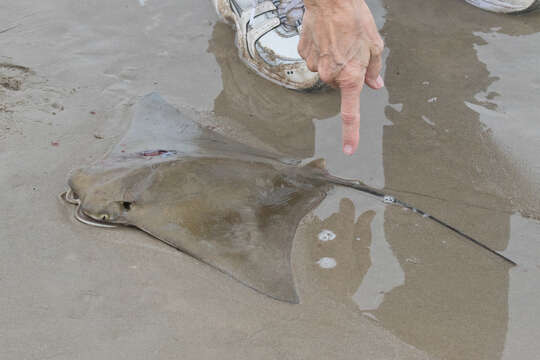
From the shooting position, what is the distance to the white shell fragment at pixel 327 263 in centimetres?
256

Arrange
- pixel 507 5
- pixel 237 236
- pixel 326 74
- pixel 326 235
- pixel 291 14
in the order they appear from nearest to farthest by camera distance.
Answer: pixel 326 74
pixel 237 236
pixel 326 235
pixel 291 14
pixel 507 5

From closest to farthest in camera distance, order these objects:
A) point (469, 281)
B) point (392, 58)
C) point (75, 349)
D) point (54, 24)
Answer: point (75, 349) < point (469, 281) < point (392, 58) < point (54, 24)

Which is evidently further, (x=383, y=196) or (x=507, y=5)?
(x=507, y=5)

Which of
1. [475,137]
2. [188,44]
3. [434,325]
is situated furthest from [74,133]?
[475,137]

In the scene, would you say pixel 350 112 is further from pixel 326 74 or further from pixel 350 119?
pixel 326 74

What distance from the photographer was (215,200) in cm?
262

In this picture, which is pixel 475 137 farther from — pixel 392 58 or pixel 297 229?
pixel 297 229

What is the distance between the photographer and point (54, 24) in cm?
450

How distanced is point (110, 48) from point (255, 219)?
2626 millimetres

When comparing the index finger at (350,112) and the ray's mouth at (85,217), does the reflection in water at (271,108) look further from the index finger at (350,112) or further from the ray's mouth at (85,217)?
the ray's mouth at (85,217)

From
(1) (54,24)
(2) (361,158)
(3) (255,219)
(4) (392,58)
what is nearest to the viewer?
(3) (255,219)

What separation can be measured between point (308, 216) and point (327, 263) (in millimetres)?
374

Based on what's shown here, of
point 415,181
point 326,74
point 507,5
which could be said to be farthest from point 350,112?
point 507,5

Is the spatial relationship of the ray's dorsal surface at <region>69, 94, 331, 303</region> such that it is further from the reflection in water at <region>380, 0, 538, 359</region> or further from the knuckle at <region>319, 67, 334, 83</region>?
the knuckle at <region>319, 67, 334, 83</region>
